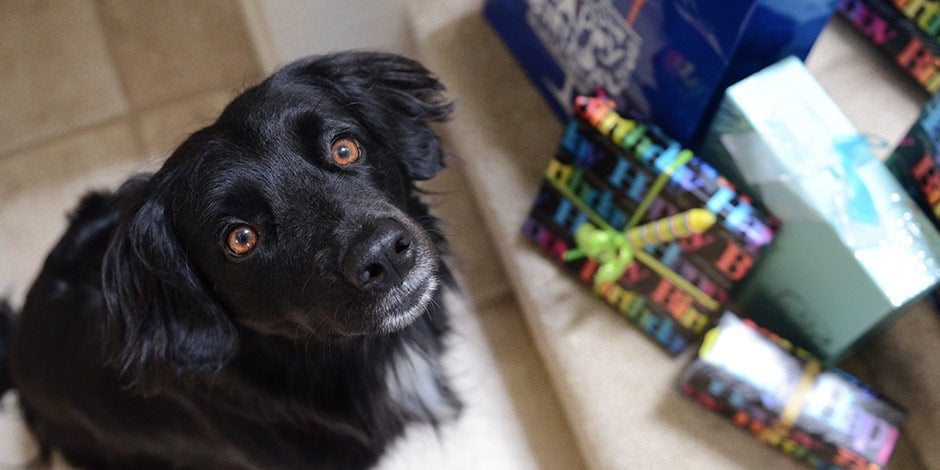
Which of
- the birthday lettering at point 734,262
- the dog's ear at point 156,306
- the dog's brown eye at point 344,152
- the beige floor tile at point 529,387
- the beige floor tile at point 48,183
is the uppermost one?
the dog's brown eye at point 344,152

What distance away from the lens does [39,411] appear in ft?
4.64

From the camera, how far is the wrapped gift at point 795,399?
1297 millimetres

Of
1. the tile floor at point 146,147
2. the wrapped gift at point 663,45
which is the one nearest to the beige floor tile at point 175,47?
the tile floor at point 146,147

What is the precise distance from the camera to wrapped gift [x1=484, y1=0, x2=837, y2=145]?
1.22 m

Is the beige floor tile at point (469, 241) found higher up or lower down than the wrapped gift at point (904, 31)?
lower down

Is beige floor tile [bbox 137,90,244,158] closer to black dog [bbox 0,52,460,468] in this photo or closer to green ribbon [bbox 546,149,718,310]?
black dog [bbox 0,52,460,468]

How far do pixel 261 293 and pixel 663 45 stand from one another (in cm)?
77

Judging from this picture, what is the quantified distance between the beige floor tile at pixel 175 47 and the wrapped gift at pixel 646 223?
38.2 inches

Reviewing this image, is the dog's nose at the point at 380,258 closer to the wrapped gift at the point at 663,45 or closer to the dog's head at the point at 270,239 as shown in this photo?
the dog's head at the point at 270,239

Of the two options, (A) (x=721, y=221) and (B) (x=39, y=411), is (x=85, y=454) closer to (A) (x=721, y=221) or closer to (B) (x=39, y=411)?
(B) (x=39, y=411)

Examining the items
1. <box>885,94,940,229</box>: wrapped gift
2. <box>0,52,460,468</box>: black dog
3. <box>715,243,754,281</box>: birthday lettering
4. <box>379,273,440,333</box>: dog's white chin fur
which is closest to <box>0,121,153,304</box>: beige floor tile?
<box>0,52,460,468</box>: black dog

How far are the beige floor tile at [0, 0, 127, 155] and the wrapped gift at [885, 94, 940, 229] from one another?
70.4 inches

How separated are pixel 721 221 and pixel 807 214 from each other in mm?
128

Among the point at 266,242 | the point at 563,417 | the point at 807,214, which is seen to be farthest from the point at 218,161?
the point at 563,417
